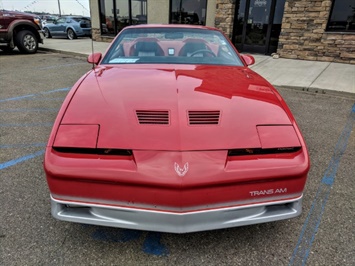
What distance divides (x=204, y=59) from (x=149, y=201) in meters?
1.94

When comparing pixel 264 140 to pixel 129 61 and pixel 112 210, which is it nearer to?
pixel 112 210

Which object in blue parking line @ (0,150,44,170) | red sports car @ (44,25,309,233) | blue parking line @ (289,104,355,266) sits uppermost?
red sports car @ (44,25,309,233)

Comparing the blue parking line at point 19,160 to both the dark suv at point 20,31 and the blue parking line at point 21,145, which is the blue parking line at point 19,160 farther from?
the dark suv at point 20,31

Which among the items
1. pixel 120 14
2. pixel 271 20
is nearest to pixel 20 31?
pixel 120 14

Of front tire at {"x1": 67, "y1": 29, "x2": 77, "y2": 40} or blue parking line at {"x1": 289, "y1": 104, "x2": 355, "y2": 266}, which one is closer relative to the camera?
blue parking line at {"x1": 289, "y1": 104, "x2": 355, "y2": 266}

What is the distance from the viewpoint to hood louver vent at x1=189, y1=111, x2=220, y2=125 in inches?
68.1

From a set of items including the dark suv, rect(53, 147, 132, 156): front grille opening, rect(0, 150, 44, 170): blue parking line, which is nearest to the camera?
rect(53, 147, 132, 156): front grille opening

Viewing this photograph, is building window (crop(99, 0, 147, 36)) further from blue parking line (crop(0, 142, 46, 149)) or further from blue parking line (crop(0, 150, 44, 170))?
blue parking line (crop(0, 150, 44, 170))

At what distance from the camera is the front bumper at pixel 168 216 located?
1530 mm

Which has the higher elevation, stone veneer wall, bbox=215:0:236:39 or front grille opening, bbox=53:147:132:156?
stone veneer wall, bbox=215:0:236:39

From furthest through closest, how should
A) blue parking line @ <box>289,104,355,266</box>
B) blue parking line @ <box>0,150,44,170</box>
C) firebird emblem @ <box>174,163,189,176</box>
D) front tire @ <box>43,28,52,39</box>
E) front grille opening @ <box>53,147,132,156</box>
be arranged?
front tire @ <box>43,28,52,39</box> → blue parking line @ <box>0,150,44,170</box> → blue parking line @ <box>289,104,355,266</box> → front grille opening @ <box>53,147,132,156</box> → firebird emblem @ <box>174,163,189,176</box>

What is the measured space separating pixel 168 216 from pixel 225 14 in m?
10.6

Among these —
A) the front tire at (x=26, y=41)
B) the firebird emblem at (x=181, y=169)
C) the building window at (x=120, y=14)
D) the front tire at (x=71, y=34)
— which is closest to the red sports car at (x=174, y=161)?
the firebird emblem at (x=181, y=169)

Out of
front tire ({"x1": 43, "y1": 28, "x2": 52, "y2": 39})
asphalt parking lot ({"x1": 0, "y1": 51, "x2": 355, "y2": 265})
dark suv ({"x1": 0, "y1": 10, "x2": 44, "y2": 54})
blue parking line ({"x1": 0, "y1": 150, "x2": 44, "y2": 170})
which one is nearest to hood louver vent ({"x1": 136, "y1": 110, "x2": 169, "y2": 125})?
asphalt parking lot ({"x1": 0, "y1": 51, "x2": 355, "y2": 265})
